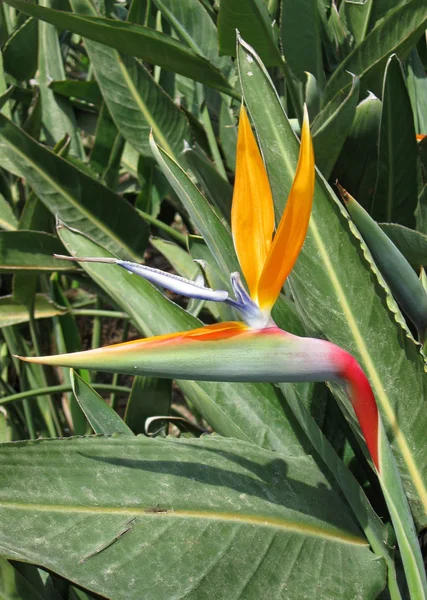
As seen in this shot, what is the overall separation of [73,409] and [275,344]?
0.81 meters

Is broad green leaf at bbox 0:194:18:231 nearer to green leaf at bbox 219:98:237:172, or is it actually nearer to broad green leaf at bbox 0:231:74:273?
broad green leaf at bbox 0:231:74:273

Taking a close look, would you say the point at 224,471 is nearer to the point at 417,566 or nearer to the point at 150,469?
the point at 150,469

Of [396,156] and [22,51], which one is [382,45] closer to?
[396,156]

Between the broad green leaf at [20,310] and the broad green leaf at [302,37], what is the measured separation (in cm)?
60

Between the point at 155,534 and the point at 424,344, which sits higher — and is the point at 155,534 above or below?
below

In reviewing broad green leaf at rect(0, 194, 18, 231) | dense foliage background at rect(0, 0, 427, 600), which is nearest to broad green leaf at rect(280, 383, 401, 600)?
dense foliage background at rect(0, 0, 427, 600)

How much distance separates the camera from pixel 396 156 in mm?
896

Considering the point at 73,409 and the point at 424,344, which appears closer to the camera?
the point at 424,344

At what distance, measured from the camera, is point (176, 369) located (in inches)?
16.5

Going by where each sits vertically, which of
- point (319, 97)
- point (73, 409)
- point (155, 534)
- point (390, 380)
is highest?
point (319, 97)


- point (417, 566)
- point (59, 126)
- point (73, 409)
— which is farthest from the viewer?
point (59, 126)

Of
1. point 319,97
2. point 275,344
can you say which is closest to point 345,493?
point 275,344

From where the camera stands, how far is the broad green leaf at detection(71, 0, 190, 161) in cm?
123

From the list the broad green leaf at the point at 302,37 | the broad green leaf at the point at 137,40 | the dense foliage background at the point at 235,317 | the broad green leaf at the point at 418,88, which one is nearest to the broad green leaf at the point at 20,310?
the dense foliage background at the point at 235,317
